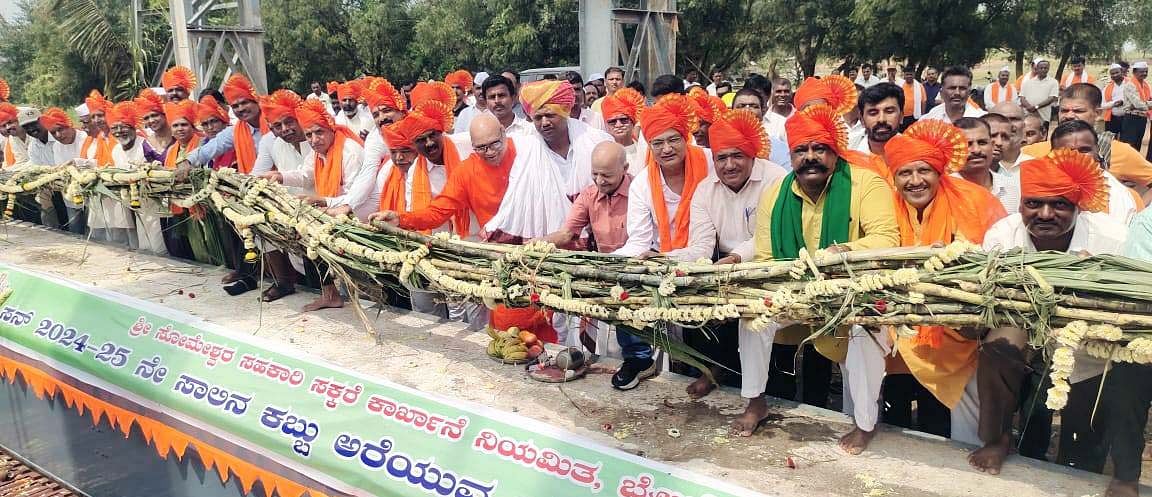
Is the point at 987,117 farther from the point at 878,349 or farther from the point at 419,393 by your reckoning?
the point at 419,393

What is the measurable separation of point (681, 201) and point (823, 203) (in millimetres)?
717

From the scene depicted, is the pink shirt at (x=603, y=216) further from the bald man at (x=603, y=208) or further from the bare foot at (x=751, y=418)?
the bare foot at (x=751, y=418)

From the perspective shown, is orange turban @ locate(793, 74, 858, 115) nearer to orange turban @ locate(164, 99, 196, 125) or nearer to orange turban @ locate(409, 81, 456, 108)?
orange turban @ locate(409, 81, 456, 108)

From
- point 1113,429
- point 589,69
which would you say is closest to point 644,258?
point 1113,429

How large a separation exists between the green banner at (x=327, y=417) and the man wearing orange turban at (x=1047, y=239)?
928 mm

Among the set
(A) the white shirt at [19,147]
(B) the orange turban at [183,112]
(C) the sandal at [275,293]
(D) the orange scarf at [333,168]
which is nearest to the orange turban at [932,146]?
(D) the orange scarf at [333,168]

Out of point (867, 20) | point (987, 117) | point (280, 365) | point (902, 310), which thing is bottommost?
point (280, 365)

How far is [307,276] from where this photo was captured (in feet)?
17.3

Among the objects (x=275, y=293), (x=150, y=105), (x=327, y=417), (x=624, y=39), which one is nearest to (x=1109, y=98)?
(x=624, y=39)

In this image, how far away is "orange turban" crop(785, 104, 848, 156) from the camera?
9.95ft

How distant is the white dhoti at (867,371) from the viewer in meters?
2.84

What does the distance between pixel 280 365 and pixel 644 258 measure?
73.6 inches

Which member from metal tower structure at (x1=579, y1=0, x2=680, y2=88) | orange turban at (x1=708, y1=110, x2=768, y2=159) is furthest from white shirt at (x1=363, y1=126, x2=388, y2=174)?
metal tower structure at (x1=579, y1=0, x2=680, y2=88)

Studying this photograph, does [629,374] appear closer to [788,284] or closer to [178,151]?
[788,284]
